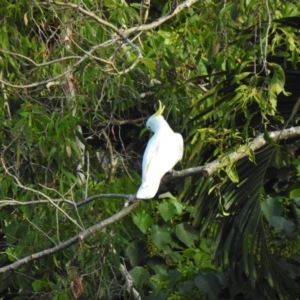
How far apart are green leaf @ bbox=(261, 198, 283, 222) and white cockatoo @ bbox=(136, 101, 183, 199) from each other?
523mm

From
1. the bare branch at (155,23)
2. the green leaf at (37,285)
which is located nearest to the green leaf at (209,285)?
the green leaf at (37,285)

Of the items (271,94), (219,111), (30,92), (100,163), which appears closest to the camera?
(271,94)

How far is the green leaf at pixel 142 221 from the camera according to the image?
5199mm

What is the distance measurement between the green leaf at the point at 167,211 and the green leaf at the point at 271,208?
33.5 inches

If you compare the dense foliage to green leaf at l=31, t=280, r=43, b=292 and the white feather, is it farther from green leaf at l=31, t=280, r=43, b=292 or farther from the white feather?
the white feather

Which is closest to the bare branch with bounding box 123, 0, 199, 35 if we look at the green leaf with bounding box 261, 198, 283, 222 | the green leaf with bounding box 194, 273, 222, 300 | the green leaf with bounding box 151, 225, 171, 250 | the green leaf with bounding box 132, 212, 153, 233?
the green leaf with bounding box 261, 198, 283, 222

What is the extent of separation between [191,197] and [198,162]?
26cm

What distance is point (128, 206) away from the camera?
12.8 ft

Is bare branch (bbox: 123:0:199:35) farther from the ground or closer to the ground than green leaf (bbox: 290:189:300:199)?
farther from the ground

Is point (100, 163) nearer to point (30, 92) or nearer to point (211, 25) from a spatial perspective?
point (30, 92)

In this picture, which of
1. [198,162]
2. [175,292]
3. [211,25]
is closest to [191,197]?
[198,162]

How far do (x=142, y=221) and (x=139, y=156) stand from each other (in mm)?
705


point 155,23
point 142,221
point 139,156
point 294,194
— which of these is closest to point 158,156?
point 155,23

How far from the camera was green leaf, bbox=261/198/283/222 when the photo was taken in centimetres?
457
